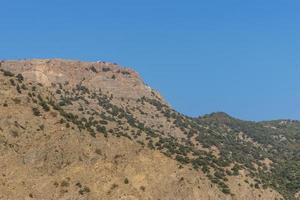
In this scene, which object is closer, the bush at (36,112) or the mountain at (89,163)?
the mountain at (89,163)

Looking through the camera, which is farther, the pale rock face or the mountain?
the pale rock face

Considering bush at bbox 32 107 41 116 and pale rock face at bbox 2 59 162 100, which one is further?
pale rock face at bbox 2 59 162 100

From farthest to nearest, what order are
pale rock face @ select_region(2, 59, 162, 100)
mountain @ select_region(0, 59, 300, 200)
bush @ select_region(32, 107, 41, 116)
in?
1. pale rock face @ select_region(2, 59, 162, 100)
2. bush @ select_region(32, 107, 41, 116)
3. mountain @ select_region(0, 59, 300, 200)

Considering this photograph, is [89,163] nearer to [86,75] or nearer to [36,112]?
[36,112]

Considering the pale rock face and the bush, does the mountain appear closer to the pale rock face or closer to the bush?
the bush

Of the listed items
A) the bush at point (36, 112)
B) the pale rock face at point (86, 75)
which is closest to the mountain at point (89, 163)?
the bush at point (36, 112)

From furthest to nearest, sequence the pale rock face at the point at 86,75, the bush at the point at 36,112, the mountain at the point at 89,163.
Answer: the pale rock face at the point at 86,75
the bush at the point at 36,112
the mountain at the point at 89,163

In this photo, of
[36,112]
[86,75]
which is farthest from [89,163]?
[86,75]

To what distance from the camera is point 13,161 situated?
233ft

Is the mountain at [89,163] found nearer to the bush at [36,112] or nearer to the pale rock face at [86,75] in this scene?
the bush at [36,112]

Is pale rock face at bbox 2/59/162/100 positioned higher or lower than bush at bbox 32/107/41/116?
higher

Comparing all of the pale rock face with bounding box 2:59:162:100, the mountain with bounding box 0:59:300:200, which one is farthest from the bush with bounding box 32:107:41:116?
the pale rock face with bounding box 2:59:162:100

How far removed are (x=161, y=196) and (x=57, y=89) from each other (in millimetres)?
75777

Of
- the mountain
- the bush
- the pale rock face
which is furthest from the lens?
the pale rock face
